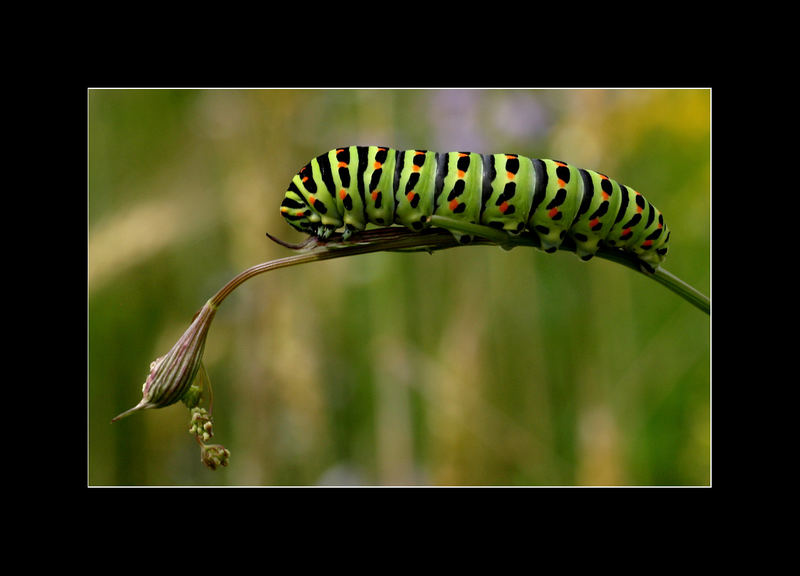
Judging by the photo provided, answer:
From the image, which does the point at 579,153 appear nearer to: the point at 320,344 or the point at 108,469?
the point at 320,344

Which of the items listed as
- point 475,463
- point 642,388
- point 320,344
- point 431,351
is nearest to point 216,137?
point 320,344

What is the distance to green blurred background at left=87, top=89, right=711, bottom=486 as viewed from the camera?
12.2 feet

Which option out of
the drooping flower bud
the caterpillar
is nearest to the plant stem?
the drooping flower bud

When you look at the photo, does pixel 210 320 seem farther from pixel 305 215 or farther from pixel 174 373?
pixel 305 215

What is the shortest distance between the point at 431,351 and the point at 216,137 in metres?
1.78

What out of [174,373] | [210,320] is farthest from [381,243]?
[174,373]

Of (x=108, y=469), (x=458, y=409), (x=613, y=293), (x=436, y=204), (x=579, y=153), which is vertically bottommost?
(x=108, y=469)

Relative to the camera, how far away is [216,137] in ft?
13.2

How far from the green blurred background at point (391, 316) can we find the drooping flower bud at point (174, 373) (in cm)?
188

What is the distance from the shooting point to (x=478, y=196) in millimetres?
2242

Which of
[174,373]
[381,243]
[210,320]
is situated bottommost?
[174,373]

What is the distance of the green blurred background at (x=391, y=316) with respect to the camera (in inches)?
147

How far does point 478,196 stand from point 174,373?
1.09 m

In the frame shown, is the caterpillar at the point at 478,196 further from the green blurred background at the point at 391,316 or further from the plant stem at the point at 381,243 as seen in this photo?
the green blurred background at the point at 391,316
